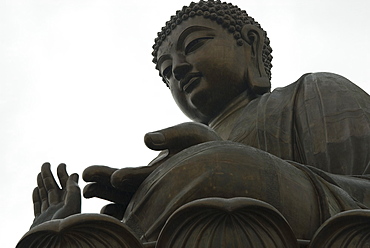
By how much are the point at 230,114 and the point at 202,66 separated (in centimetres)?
42

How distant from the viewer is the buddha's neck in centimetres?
716

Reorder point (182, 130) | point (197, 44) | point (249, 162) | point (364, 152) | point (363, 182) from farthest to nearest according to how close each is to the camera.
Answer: point (197, 44), point (364, 152), point (363, 182), point (182, 130), point (249, 162)

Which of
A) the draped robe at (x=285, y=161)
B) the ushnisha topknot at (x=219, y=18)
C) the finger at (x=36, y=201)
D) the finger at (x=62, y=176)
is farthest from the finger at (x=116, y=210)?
the ushnisha topknot at (x=219, y=18)

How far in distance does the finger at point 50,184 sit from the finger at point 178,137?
0.81 meters

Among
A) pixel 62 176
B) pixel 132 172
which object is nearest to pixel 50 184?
pixel 62 176

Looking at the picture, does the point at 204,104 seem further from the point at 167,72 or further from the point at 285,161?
the point at 285,161

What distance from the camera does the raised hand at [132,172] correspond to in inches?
197

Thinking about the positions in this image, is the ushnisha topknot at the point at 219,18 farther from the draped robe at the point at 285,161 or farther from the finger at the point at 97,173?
the finger at the point at 97,173

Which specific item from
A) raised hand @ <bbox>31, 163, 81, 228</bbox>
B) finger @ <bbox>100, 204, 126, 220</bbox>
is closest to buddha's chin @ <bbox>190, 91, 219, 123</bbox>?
raised hand @ <bbox>31, 163, 81, 228</bbox>

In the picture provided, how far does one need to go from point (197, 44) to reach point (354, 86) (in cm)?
123

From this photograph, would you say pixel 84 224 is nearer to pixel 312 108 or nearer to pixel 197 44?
pixel 312 108

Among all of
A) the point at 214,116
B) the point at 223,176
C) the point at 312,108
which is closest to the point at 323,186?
the point at 223,176

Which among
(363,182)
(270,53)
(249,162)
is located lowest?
(363,182)

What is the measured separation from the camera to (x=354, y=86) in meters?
6.84
